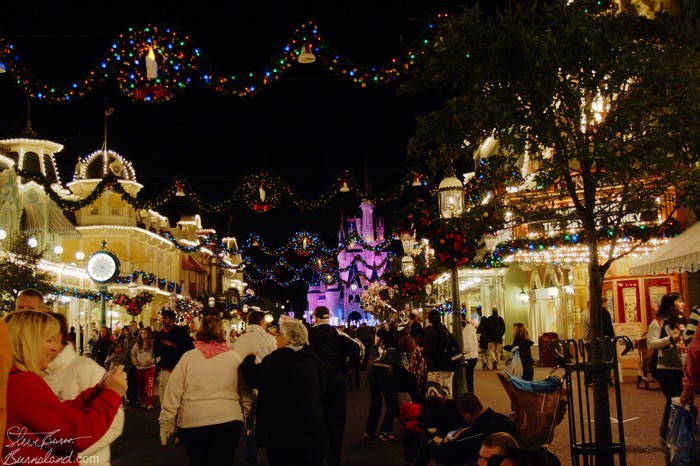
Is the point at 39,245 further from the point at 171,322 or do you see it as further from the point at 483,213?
the point at 483,213

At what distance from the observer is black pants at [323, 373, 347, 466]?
31.7ft

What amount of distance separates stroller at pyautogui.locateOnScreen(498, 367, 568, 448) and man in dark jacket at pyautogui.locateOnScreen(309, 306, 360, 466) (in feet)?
6.69

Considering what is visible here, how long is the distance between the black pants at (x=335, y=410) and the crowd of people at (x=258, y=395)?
0.01m

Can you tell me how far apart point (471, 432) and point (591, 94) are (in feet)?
12.2

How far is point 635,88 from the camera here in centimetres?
793

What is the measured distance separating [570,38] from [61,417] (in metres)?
5.93

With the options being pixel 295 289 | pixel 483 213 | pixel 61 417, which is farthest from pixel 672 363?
pixel 295 289

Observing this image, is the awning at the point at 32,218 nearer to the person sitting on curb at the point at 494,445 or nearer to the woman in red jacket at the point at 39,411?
the woman in red jacket at the point at 39,411

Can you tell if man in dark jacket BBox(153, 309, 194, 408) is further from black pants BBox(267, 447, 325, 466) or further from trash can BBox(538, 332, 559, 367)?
trash can BBox(538, 332, 559, 367)

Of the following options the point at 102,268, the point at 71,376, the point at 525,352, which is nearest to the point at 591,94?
the point at 71,376

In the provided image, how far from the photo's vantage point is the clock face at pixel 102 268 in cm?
2134

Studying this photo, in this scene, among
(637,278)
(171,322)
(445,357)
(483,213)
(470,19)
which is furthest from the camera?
(637,278)

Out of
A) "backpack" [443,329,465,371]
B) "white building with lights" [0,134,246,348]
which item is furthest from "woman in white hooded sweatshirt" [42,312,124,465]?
"white building with lights" [0,134,246,348]

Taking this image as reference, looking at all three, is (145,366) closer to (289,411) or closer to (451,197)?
(451,197)
